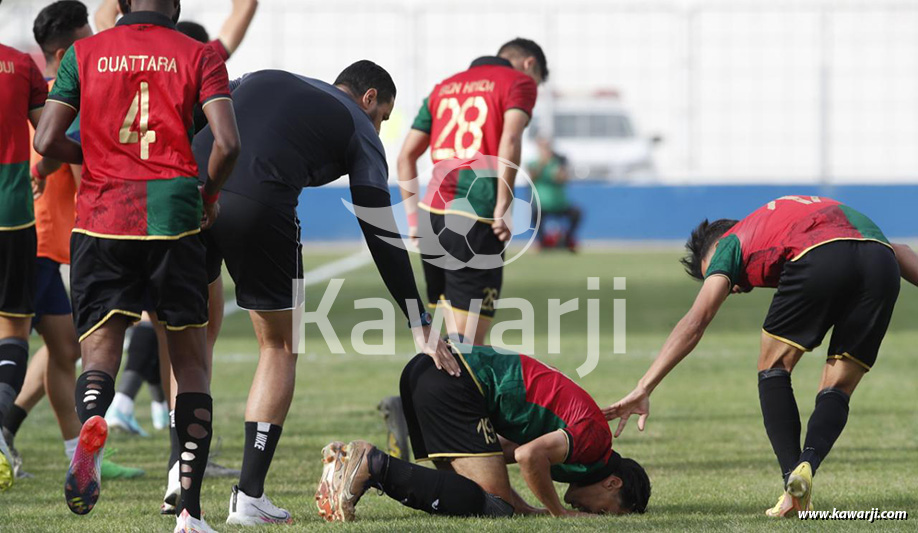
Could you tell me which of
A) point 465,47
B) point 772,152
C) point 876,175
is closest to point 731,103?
point 772,152

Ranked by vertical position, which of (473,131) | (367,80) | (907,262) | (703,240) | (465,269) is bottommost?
(465,269)

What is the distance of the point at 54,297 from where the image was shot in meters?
6.45

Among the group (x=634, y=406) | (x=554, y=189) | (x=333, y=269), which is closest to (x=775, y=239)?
(x=634, y=406)

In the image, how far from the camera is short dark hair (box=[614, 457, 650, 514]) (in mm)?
5254

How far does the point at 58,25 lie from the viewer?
604 centimetres

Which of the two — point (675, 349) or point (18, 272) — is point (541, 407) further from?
point (18, 272)

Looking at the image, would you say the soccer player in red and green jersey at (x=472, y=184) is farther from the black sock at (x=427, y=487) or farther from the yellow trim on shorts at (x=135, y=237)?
the yellow trim on shorts at (x=135, y=237)

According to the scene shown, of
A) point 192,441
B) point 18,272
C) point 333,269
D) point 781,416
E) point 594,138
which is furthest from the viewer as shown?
point 594,138

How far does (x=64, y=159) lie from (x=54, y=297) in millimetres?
2044

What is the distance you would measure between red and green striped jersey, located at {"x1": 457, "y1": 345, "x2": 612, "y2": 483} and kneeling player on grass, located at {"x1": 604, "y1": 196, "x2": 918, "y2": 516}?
149mm

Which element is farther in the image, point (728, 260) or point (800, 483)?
point (728, 260)

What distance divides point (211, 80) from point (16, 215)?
189 centimetres

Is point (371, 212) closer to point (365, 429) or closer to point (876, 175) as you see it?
point (365, 429)

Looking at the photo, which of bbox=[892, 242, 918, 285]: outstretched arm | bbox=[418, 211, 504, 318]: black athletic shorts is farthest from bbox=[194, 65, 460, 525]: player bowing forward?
bbox=[418, 211, 504, 318]: black athletic shorts
